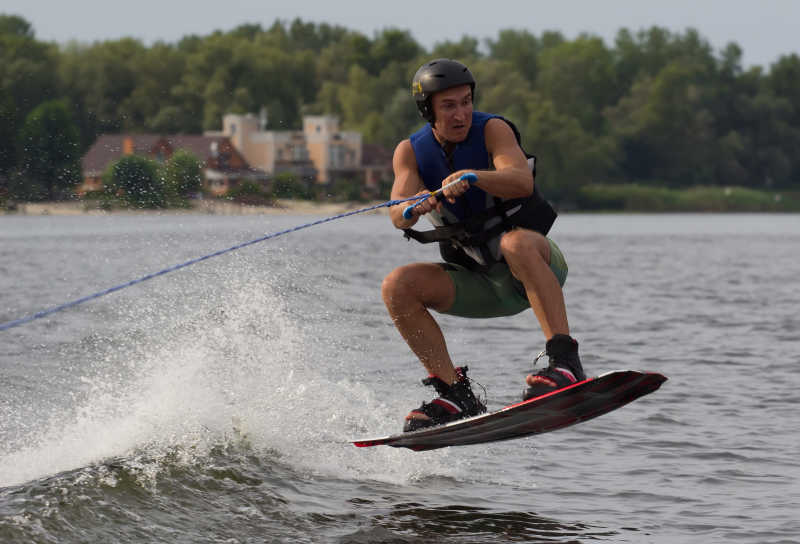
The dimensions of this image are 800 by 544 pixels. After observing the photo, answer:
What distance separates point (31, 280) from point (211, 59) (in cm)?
10413

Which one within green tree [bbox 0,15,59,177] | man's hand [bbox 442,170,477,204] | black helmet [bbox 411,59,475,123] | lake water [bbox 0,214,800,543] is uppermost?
green tree [bbox 0,15,59,177]

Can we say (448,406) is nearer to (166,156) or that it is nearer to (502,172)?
(502,172)

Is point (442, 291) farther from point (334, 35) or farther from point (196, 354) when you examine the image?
point (334, 35)

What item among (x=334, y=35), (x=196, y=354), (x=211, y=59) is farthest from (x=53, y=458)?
(x=334, y=35)

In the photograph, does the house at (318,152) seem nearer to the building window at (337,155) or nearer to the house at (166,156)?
the building window at (337,155)

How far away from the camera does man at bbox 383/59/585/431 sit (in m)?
6.85

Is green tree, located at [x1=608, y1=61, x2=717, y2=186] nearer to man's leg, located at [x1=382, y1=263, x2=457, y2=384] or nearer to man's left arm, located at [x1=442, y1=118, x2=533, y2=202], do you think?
man's leg, located at [x1=382, y1=263, x2=457, y2=384]

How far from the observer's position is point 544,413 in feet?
23.2

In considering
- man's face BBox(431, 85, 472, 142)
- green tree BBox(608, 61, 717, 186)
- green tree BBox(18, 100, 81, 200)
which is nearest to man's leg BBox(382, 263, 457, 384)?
man's face BBox(431, 85, 472, 142)

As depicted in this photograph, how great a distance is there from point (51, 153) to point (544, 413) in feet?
107

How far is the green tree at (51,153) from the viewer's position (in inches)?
1260

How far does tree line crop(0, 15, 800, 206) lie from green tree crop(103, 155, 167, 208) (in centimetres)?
4308

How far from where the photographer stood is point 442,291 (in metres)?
7.18

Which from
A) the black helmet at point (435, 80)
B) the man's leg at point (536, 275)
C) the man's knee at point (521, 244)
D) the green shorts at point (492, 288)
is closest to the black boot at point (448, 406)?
the green shorts at point (492, 288)
